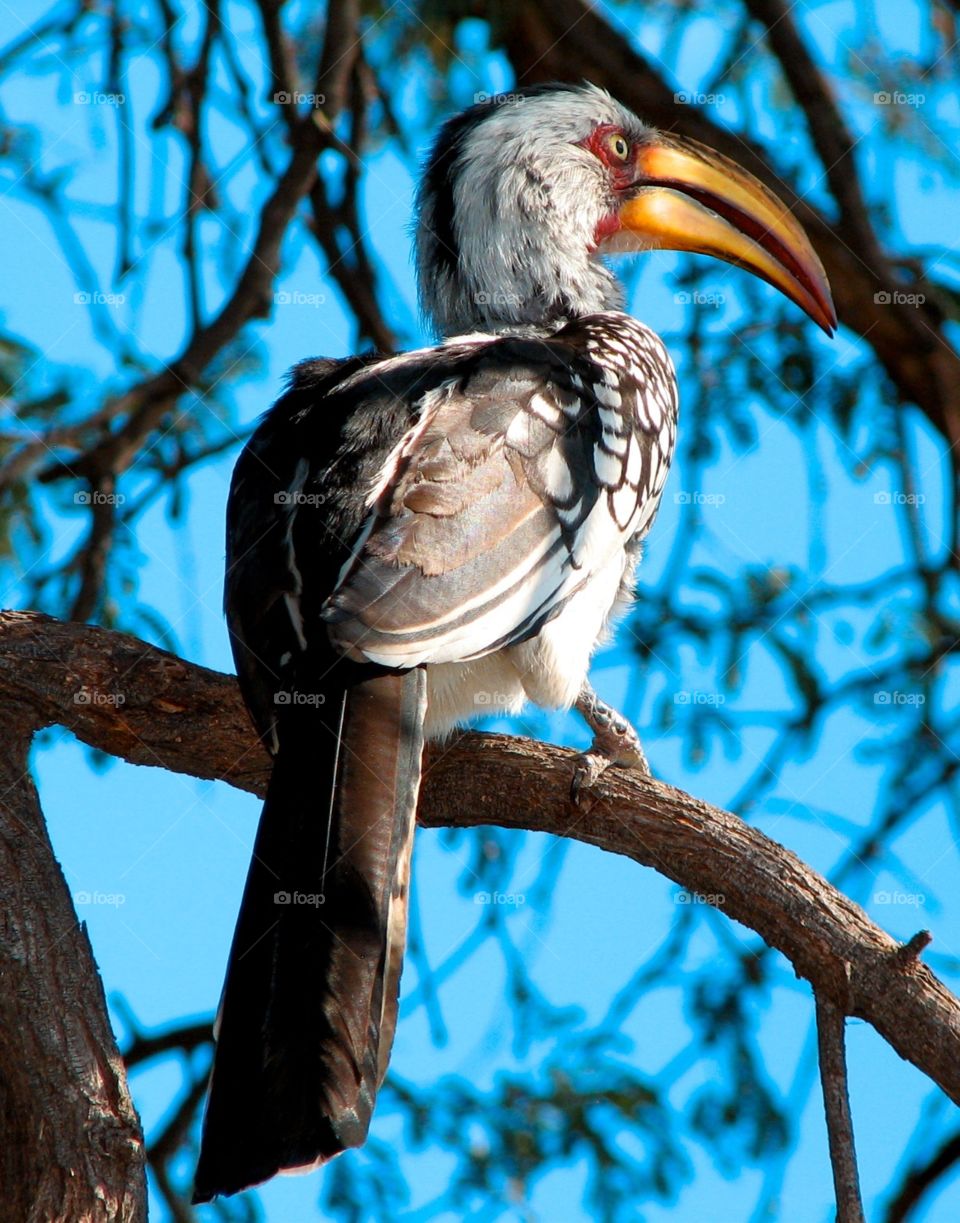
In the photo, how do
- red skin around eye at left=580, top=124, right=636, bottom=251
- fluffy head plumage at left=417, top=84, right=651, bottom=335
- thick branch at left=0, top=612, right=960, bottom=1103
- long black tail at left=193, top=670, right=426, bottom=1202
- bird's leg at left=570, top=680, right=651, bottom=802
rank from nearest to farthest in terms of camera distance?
long black tail at left=193, top=670, right=426, bottom=1202, thick branch at left=0, top=612, right=960, bottom=1103, bird's leg at left=570, top=680, right=651, bottom=802, fluffy head plumage at left=417, top=84, right=651, bottom=335, red skin around eye at left=580, top=124, right=636, bottom=251

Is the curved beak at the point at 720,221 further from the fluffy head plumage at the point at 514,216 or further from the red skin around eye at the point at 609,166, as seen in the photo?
the fluffy head plumage at the point at 514,216

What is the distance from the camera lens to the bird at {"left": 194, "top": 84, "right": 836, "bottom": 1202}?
7.88 feet

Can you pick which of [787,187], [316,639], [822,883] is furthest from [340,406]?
[787,187]

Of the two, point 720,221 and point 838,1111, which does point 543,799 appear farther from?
point 720,221

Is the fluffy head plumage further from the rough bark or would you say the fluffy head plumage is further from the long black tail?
the rough bark

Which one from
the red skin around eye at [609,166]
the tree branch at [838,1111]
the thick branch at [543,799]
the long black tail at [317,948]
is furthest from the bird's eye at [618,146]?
the tree branch at [838,1111]

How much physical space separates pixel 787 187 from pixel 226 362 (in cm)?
188

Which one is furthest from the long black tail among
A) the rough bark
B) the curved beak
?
the curved beak

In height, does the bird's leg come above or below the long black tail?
above

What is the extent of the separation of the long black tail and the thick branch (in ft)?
1.65

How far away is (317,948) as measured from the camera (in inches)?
95.3

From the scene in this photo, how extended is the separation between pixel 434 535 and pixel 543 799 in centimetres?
61

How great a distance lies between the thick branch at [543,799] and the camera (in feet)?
8.80

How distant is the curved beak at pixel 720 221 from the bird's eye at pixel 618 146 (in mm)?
41
